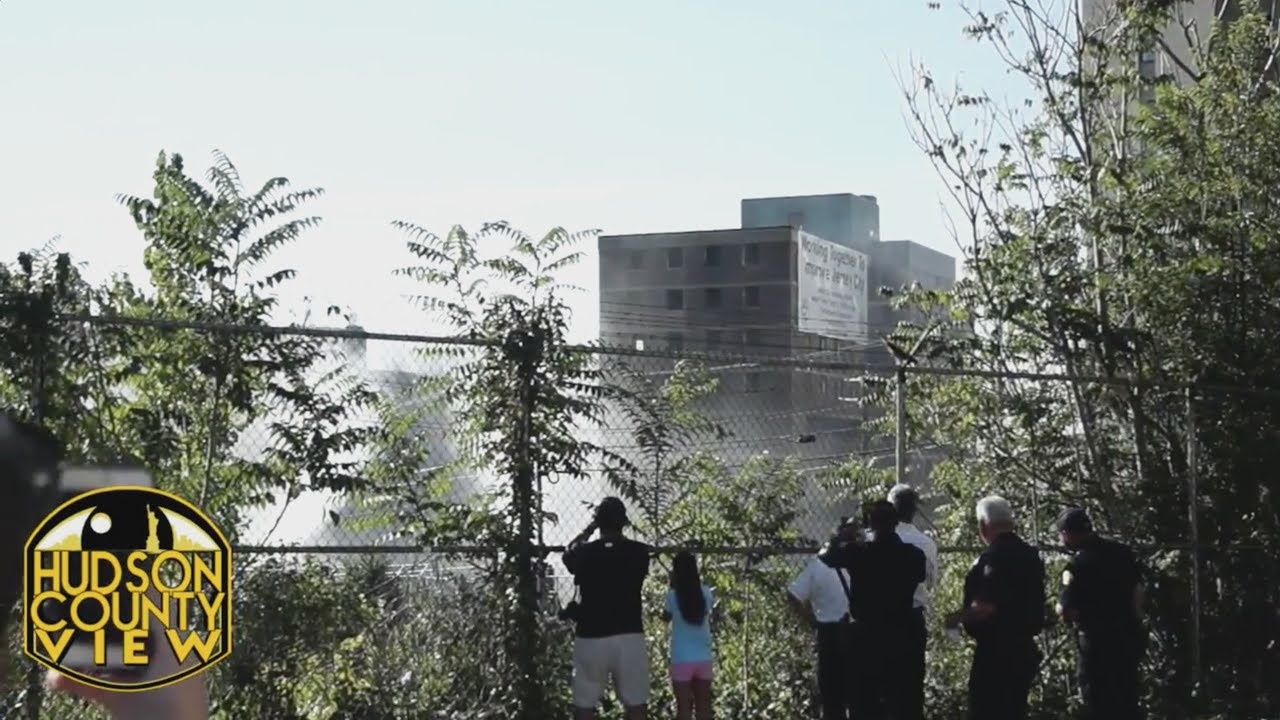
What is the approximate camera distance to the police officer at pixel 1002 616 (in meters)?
11.5

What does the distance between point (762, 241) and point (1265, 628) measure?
103552 mm

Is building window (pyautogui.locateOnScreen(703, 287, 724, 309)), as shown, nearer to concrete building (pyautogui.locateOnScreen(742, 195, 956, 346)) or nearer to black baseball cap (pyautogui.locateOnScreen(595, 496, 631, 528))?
concrete building (pyautogui.locateOnScreen(742, 195, 956, 346))

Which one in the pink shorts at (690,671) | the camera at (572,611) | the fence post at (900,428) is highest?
the fence post at (900,428)

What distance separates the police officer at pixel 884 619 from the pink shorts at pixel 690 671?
0.95 metres

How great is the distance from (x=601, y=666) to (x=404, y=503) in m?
1.51

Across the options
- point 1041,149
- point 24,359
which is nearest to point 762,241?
point 1041,149

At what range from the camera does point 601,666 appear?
10.9 m

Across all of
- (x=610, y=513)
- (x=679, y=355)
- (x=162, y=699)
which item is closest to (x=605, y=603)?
(x=610, y=513)

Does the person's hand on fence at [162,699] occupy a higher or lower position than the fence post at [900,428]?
lower

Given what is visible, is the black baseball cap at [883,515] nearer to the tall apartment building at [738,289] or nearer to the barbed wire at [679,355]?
the barbed wire at [679,355]

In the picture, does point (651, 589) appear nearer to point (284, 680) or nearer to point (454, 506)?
point (454, 506)

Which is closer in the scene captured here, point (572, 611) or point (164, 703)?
point (164, 703)

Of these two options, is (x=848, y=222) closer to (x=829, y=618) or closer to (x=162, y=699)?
(x=829, y=618)

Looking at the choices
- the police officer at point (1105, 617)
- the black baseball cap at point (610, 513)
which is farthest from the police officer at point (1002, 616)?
the black baseball cap at point (610, 513)
